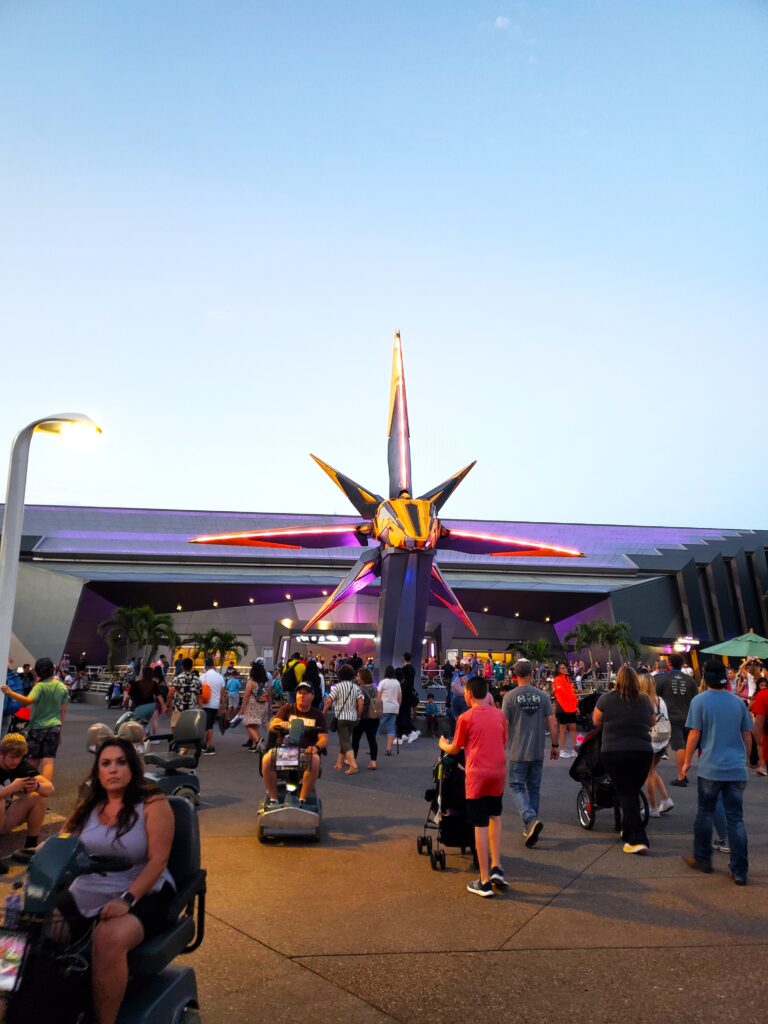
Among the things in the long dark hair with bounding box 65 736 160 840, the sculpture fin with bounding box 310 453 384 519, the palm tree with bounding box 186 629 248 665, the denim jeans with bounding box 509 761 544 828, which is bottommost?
the palm tree with bounding box 186 629 248 665

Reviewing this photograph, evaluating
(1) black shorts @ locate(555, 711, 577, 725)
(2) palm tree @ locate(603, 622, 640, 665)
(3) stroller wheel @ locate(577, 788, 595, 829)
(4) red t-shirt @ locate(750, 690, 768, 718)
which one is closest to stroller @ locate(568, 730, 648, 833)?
(3) stroller wheel @ locate(577, 788, 595, 829)

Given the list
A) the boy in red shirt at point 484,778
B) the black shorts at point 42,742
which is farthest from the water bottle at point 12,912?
the black shorts at point 42,742

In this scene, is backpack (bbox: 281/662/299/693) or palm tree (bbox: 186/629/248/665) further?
palm tree (bbox: 186/629/248/665)

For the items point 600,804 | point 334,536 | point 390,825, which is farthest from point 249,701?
point 334,536

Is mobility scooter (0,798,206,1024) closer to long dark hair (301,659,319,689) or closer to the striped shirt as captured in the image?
the striped shirt

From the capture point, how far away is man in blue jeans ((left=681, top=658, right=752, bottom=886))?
5.59 m

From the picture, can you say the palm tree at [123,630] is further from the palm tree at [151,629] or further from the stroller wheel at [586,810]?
the stroller wheel at [586,810]

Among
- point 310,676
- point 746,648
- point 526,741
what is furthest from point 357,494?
point 526,741

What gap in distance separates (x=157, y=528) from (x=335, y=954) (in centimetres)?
4203

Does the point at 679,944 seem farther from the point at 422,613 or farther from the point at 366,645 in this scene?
the point at 366,645

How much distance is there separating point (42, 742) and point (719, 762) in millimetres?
6274

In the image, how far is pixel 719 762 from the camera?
18.6 ft

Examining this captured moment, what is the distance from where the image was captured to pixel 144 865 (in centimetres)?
292

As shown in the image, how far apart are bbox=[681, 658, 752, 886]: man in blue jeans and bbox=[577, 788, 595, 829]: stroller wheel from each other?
1305 mm
